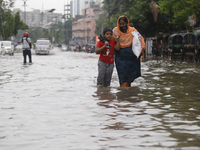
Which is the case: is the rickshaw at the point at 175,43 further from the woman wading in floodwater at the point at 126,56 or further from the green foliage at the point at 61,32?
the green foliage at the point at 61,32

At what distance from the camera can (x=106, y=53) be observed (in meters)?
9.20

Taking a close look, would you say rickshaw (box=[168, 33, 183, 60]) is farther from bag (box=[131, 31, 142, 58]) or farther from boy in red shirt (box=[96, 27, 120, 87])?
bag (box=[131, 31, 142, 58])

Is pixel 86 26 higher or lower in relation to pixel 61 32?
higher

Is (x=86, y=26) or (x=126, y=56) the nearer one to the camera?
(x=126, y=56)

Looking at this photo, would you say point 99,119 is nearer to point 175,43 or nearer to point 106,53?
point 106,53

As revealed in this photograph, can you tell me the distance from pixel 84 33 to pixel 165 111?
14349 centimetres

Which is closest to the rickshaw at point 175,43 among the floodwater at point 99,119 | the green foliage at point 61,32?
the floodwater at point 99,119

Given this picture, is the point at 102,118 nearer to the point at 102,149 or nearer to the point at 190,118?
the point at 190,118

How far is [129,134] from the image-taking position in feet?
15.3

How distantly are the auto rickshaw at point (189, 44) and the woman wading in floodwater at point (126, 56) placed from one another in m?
18.4

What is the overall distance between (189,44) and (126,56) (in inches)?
741

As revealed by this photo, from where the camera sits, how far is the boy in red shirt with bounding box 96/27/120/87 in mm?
9055

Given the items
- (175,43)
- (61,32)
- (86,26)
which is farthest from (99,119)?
(61,32)

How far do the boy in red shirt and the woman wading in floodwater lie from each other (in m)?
0.16
